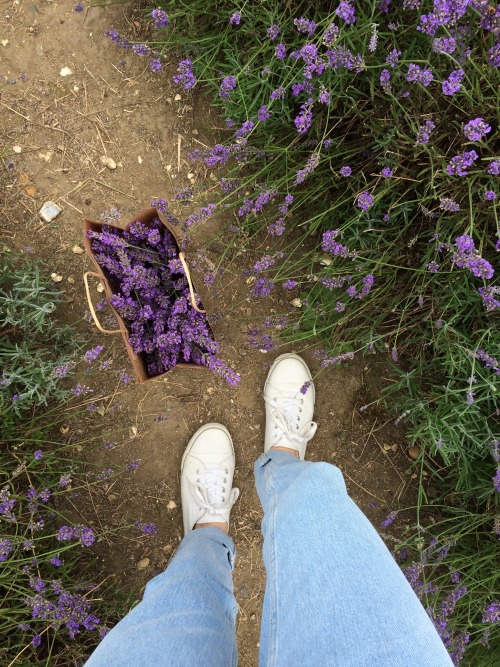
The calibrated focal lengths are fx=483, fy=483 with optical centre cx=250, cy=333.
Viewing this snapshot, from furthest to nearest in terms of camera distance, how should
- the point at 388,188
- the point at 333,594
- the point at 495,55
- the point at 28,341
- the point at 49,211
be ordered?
the point at 49,211
the point at 28,341
the point at 388,188
the point at 495,55
the point at 333,594

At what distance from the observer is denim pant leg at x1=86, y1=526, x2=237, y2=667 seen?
1365 mm

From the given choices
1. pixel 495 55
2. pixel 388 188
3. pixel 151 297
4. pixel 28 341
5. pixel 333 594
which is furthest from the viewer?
pixel 28 341

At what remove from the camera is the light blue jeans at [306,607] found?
49.5 inches

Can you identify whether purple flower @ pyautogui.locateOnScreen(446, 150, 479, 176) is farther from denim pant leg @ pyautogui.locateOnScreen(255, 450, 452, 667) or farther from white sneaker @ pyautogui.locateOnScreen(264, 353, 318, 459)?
white sneaker @ pyautogui.locateOnScreen(264, 353, 318, 459)

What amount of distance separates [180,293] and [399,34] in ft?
4.14

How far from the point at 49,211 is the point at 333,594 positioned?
2.09m

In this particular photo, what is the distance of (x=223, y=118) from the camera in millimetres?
2299

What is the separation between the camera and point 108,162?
94.6 inches

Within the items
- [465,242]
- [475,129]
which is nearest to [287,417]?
[465,242]

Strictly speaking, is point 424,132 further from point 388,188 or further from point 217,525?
point 217,525

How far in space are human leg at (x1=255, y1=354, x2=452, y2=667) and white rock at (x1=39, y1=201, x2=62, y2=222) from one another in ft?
5.67

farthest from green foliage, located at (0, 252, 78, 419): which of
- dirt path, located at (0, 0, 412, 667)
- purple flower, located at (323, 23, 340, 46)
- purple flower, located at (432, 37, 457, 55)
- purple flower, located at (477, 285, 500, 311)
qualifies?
purple flower, located at (432, 37, 457, 55)

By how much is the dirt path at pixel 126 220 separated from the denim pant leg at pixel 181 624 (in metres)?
0.67

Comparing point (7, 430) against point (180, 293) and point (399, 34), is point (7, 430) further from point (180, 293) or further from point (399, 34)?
point (399, 34)
